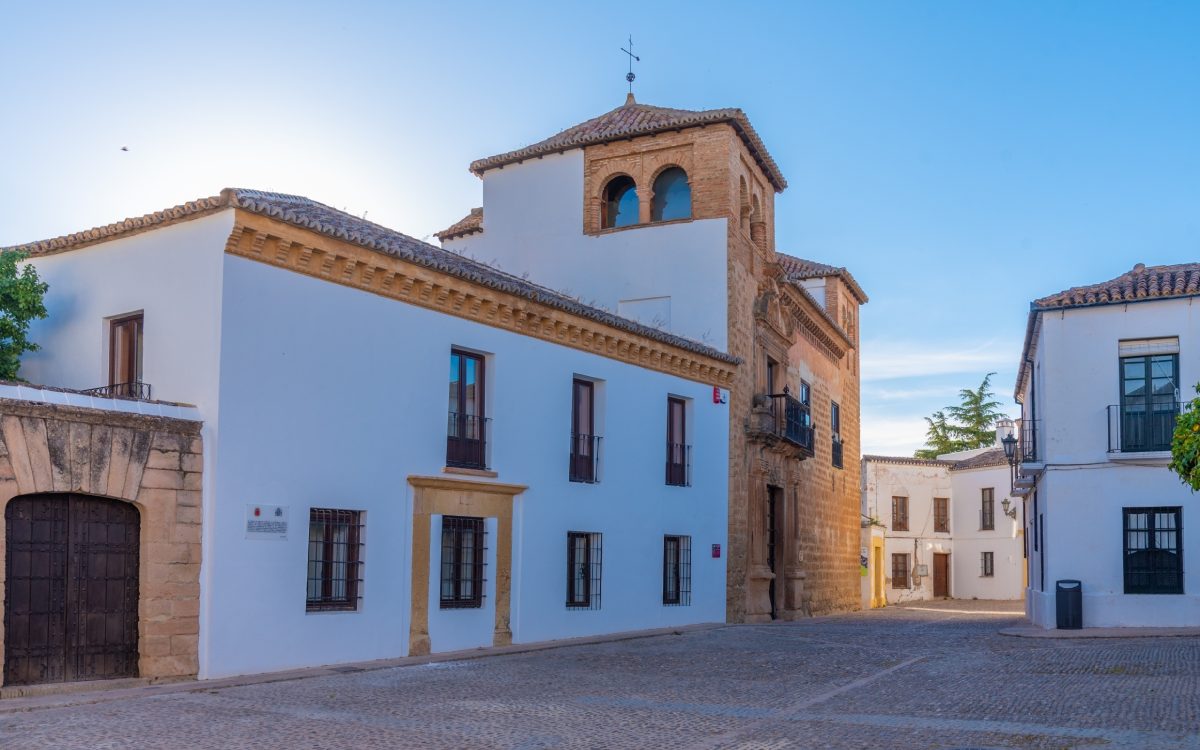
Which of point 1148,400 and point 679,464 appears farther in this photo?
point 679,464

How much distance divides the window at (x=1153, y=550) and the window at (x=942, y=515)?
26098 mm

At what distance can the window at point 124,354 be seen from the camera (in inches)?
535

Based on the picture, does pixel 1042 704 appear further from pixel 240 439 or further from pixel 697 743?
pixel 240 439

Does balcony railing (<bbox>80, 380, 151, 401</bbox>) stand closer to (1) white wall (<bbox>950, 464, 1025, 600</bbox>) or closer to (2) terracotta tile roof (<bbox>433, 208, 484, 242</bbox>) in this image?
(2) terracotta tile roof (<bbox>433, 208, 484, 242</bbox>)

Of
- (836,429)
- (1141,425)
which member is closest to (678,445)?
(1141,425)

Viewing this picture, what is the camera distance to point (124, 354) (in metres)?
13.9

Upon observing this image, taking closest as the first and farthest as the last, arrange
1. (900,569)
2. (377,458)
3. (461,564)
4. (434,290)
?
(377,458) < (434,290) < (461,564) < (900,569)

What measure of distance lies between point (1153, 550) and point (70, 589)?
1623cm

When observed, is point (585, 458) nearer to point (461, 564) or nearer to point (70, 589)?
point (461, 564)

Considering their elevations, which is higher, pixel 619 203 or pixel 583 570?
pixel 619 203

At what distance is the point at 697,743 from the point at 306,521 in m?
6.30

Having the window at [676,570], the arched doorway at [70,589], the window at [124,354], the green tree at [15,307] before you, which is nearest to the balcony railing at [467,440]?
the window at [124,354]

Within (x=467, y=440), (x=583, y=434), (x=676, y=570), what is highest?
(x=583, y=434)

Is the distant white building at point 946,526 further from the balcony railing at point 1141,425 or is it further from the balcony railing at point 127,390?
the balcony railing at point 127,390
